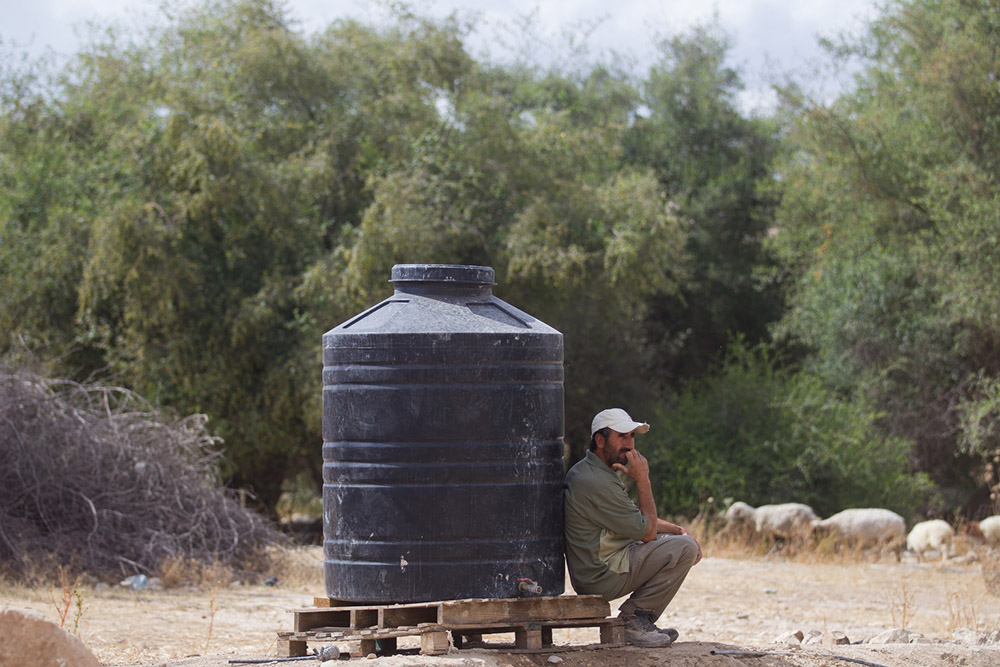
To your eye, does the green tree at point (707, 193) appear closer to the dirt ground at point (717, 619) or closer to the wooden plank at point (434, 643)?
the dirt ground at point (717, 619)

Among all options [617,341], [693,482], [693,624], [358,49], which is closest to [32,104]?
[358,49]

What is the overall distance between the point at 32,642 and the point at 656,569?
3.12 meters

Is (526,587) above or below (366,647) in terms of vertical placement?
above

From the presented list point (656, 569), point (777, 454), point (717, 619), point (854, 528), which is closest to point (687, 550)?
point (656, 569)

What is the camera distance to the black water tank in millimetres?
5668

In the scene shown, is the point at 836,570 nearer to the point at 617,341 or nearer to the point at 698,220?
the point at 617,341

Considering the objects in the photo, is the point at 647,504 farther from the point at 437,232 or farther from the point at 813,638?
the point at 437,232

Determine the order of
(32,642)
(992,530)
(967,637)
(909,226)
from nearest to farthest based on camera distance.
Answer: (32,642) → (967,637) → (992,530) → (909,226)

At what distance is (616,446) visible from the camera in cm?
618

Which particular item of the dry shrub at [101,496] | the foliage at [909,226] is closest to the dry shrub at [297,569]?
the dry shrub at [101,496]

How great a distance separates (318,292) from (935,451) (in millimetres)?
10532

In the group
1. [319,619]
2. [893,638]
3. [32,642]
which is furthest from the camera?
[893,638]

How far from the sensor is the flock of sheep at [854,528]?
14766 mm

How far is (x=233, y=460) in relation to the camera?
1672 centimetres
